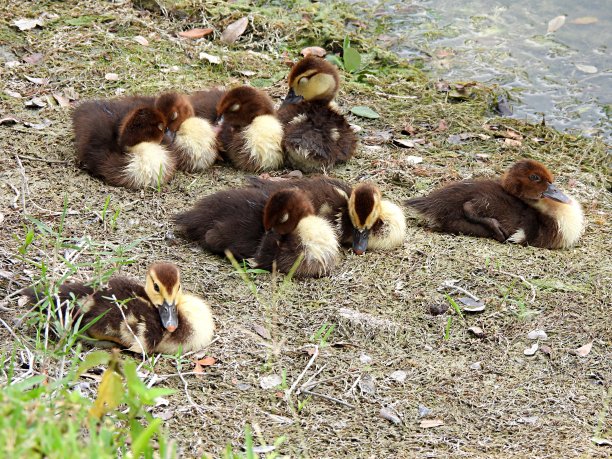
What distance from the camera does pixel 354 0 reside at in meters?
8.94

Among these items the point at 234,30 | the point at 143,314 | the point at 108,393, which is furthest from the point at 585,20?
the point at 108,393

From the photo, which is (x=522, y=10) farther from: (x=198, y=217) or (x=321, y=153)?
(x=198, y=217)

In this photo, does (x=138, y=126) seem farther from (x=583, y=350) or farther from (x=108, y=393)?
(x=108, y=393)

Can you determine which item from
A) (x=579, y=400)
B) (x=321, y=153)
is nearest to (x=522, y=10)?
(x=321, y=153)

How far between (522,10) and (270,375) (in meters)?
5.95

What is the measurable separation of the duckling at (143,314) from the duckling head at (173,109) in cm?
169

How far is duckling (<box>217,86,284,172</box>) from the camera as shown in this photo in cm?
575

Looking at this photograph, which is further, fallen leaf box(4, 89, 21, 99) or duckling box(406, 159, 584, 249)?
Result: fallen leaf box(4, 89, 21, 99)

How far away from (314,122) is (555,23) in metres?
3.62

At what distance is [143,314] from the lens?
13.0ft

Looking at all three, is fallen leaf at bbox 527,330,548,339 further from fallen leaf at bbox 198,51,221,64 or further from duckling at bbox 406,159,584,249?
fallen leaf at bbox 198,51,221,64

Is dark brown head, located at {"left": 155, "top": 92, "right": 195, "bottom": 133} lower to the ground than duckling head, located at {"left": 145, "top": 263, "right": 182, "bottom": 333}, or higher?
higher

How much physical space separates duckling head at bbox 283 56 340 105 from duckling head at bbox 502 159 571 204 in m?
1.39


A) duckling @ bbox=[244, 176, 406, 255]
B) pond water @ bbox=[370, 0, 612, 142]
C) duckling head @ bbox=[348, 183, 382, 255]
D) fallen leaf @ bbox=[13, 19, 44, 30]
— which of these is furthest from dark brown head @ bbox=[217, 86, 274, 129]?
pond water @ bbox=[370, 0, 612, 142]
